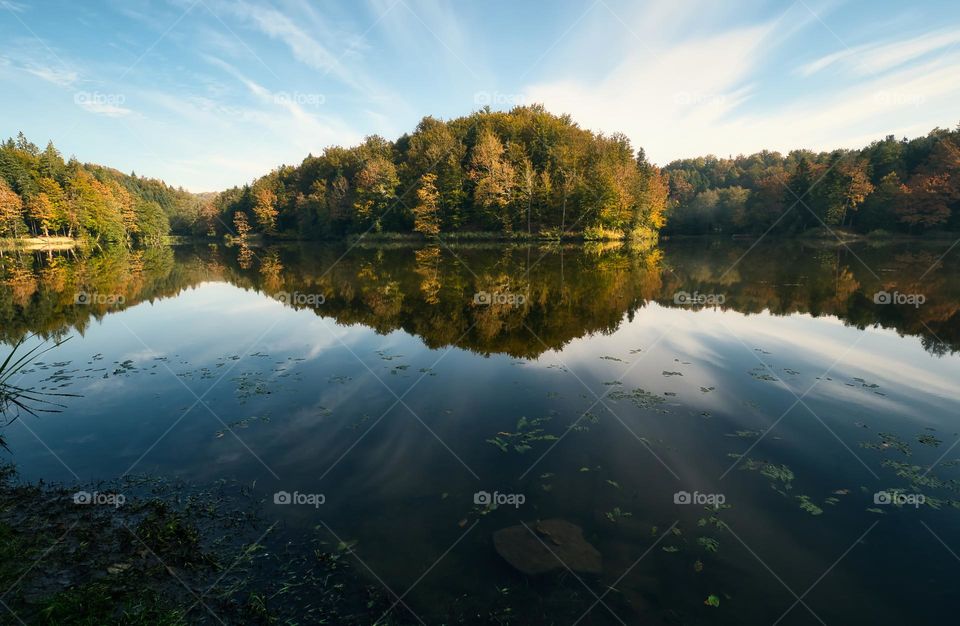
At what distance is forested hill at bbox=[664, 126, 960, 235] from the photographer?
66.3 metres

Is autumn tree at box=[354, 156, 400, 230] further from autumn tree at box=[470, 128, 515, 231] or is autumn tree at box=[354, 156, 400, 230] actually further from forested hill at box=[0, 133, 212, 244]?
forested hill at box=[0, 133, 212, 244]

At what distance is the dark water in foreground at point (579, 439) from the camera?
573 cm

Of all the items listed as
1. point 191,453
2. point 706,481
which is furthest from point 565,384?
point 191,453

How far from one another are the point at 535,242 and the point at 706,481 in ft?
225

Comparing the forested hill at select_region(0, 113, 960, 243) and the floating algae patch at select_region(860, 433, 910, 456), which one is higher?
the forested hill at select_region(0, 113, 960, 243)

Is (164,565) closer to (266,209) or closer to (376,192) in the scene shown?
(376,192)

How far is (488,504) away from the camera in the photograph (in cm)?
737

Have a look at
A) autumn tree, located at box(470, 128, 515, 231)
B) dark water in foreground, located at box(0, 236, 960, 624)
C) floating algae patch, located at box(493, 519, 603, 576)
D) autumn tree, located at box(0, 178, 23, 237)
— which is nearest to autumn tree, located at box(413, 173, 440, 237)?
autumn tree, located at box(470, 128, 515, 231)

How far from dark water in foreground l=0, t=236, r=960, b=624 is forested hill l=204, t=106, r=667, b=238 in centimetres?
5632

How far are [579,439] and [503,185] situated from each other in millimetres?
70239

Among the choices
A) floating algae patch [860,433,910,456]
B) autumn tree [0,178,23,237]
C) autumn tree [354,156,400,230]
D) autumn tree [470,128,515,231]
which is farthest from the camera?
autumn tree [354,156,400,230]

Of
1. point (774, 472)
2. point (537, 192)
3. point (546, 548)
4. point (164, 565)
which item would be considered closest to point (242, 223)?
point (537, 192)

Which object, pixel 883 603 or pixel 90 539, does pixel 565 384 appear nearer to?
pixel 883 603

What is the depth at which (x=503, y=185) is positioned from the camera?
74.8m
